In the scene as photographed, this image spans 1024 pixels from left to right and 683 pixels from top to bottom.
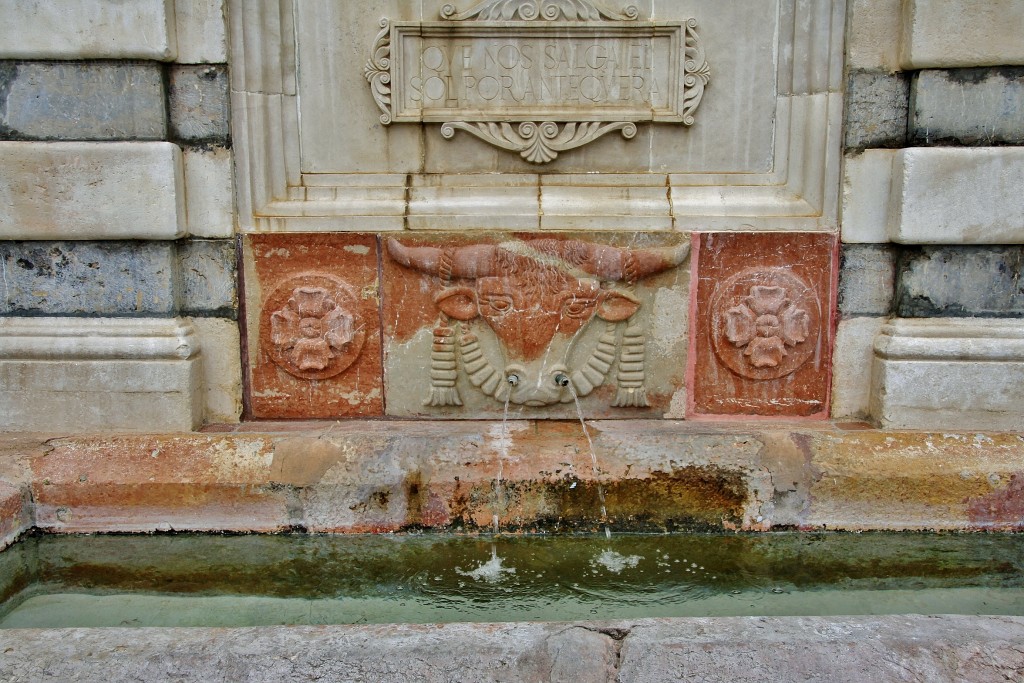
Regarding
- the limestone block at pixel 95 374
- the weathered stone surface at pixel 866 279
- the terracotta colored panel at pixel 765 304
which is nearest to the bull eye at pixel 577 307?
the terracotta colored panel at pixel 765 304

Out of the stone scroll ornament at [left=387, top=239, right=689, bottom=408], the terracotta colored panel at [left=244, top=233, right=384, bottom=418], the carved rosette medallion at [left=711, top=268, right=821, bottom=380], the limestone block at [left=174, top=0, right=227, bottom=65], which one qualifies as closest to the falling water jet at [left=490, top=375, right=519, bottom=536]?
the stone scroll ornament at [left=387, top=239, right=689, bottom=408]

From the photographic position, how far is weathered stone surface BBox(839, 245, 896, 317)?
328cm

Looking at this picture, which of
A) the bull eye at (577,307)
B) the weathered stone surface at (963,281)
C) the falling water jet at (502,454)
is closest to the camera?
the falling water jet at (502,454)

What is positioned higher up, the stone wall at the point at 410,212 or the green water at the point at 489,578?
the stone wall at the point at 410,212

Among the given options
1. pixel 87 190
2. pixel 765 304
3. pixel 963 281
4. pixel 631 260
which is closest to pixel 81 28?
pixel 87 190

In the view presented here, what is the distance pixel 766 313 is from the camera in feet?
10.8

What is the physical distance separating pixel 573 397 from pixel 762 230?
3.68 ft

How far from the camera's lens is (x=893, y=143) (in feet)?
10.5

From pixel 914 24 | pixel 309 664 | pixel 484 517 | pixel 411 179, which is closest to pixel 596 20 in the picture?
pixel 411 179

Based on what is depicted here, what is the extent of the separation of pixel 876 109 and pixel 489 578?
2542 millimetres

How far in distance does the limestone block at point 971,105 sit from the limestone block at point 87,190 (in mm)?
3179

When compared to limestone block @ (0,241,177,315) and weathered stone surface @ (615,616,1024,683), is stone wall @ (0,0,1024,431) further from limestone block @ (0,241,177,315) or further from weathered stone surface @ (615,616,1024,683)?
weathered stone surface @ (615,616,1024,683)

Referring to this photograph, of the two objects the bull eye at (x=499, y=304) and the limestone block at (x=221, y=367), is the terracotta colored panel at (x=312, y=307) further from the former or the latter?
the bull eye at (x=499, y=304)

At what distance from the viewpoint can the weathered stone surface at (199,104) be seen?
10.4ft
